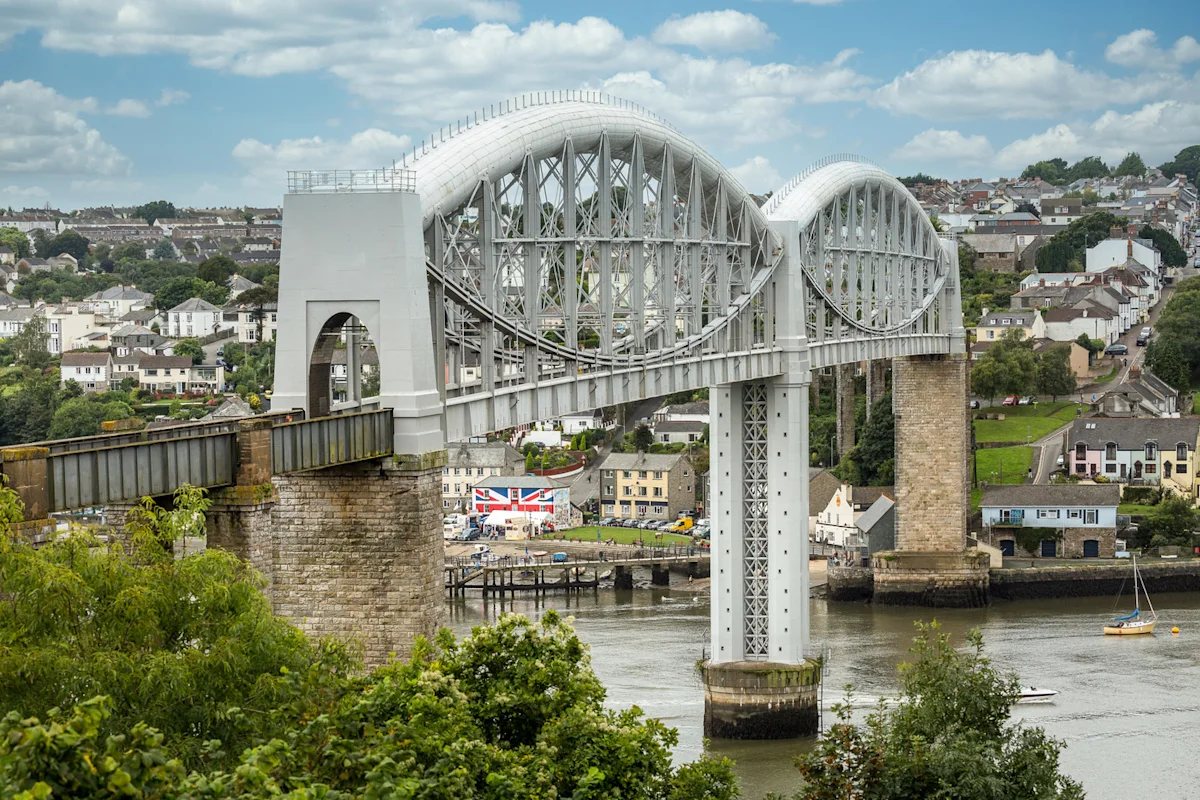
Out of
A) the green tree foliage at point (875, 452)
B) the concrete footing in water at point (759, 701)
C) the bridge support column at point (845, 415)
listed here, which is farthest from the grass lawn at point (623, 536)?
the concrete footing in water at point (759, 701)

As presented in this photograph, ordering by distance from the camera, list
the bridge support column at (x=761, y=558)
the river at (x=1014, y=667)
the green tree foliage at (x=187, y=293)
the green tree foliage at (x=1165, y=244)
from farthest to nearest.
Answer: the green tree foliage at (x=1165, y=244), the green tree foliage at (x=187, y=293), the bridge support column at (x=761, y=558), the river at (x=1014, y=667)

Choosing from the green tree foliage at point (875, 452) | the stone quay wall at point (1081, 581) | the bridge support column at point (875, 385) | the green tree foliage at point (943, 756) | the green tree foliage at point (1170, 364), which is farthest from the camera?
the green tree foliage at point (1170, 364)

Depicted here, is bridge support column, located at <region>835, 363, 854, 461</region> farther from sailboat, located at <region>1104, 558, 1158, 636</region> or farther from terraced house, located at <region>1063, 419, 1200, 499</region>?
sailboat, located at <region>1104, 558, 1158, 636</region>

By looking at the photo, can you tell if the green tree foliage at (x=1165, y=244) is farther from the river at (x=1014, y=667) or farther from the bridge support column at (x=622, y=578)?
the bridge support column at (x=622, y=578)

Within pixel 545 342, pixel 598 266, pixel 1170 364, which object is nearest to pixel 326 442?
pixel 545 342

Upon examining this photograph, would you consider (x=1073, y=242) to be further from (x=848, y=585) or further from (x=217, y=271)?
(x=848, y=585)

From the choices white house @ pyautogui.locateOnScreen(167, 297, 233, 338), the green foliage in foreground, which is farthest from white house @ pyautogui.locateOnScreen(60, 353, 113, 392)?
the green foliage in foreground
